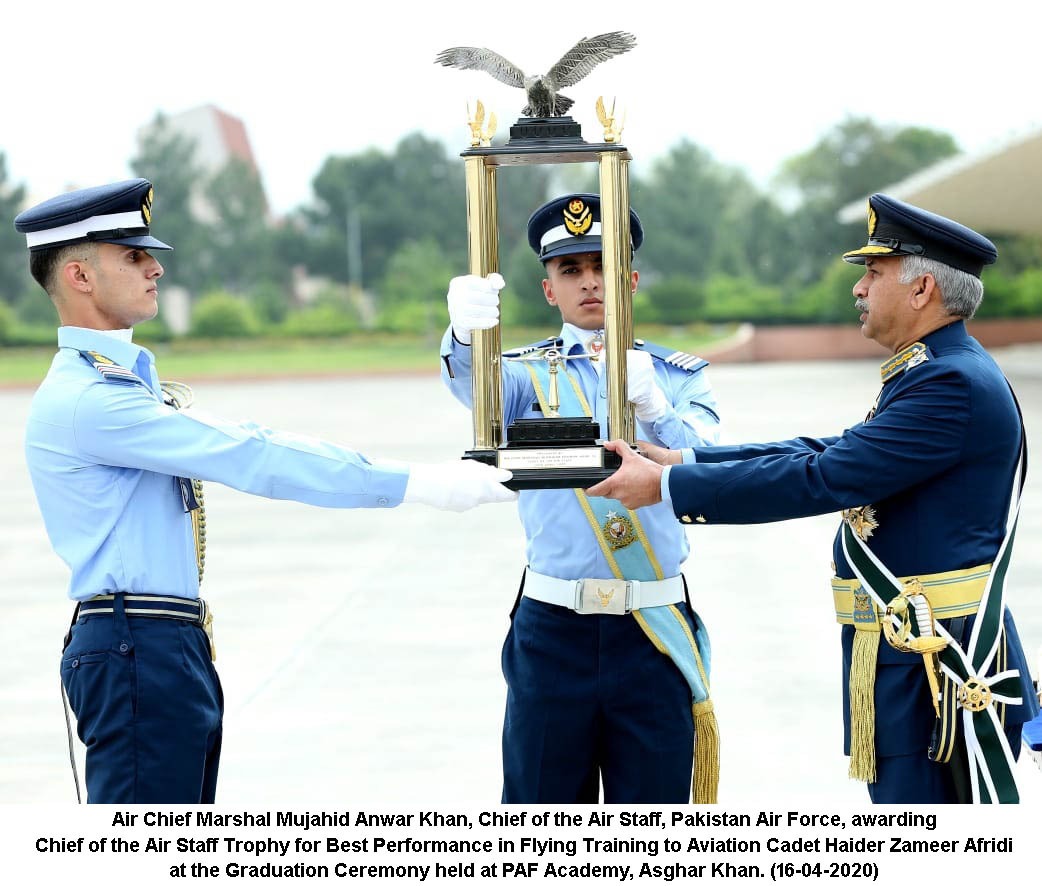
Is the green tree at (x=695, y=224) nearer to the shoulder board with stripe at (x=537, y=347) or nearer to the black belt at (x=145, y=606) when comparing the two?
the shoulder board with stripe at (x=537, y=347)

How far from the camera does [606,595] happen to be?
3.11m

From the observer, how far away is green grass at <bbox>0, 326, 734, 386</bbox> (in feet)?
118

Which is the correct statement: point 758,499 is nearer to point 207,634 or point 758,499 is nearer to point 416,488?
point 416,488

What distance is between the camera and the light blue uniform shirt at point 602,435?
3.16 meters

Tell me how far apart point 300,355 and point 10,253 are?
16.2m

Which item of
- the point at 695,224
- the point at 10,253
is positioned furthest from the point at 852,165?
the point at 10,253

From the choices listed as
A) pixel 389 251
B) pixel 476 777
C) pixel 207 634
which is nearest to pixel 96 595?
pixel 207 634

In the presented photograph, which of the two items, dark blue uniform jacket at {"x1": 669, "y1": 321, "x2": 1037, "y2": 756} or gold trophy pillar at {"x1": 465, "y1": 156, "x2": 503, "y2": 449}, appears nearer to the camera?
dark blue uniform jacket at {"x1": 669, "y1": 321, "x2": 1037, "y2": 756}

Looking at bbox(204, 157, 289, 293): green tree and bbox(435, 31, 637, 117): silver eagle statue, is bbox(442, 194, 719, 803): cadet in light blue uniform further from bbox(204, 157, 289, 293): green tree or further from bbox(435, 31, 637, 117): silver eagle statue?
bbox(204, 157, 289, 293): green tree

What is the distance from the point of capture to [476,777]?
4.81m

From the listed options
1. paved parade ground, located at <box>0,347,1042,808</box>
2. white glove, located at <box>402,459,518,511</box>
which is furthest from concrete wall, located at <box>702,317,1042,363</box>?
white glove, located at <box>402,459,518,511</box>

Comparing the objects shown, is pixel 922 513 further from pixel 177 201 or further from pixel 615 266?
pixel 177 201

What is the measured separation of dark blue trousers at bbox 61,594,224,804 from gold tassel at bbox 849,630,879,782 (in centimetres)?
136

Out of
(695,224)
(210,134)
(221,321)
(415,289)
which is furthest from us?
(210,134)
